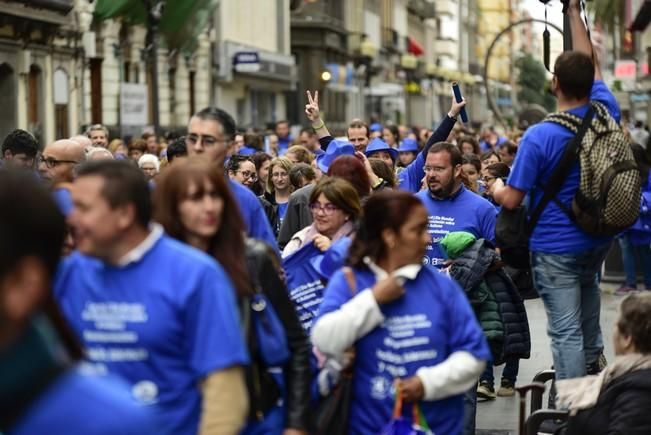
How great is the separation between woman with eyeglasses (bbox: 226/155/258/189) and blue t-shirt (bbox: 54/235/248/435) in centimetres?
788

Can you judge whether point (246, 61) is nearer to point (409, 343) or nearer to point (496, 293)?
point (496, 293)

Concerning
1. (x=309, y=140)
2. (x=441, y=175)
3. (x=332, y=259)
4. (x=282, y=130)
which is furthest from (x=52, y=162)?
(x=282, y=130)

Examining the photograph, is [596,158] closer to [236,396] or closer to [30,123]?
[236,396]

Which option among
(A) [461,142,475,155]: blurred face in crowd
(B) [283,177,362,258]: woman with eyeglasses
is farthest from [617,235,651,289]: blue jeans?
(B) [283,177,362,258]: woman with eyeglasses

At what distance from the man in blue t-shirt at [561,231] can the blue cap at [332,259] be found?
1040 millimetres

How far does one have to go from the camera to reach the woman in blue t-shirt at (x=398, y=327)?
580 cm

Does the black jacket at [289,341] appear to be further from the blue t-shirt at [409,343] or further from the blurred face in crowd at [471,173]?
the blurred face in crowd at [471,173]

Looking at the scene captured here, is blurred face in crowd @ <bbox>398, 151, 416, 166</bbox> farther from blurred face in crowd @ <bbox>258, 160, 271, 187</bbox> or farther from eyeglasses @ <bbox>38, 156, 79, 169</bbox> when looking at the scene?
eyeglasses @ <bbox>38, 156, 79, 169</bbox>

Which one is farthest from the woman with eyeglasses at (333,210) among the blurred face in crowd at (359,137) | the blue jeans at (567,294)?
the blurred face in crowd at (359,137)

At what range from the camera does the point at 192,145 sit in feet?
20.9

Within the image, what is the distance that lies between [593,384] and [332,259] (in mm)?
1173

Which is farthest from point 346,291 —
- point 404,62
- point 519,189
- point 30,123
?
point 404,62

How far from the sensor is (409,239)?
5941 millimetres

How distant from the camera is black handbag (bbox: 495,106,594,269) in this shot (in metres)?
7.82
